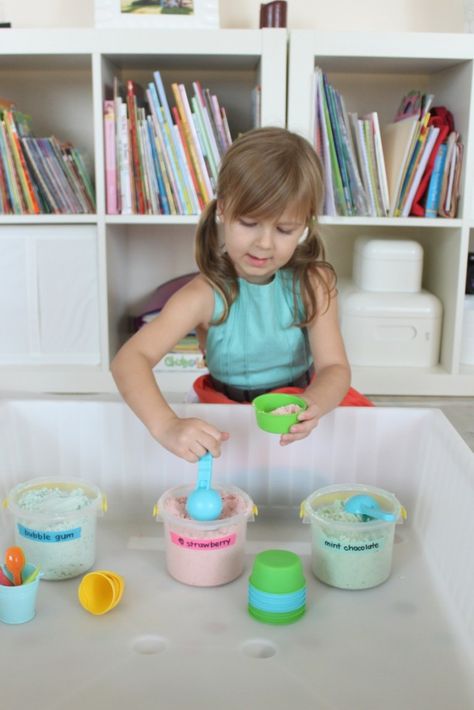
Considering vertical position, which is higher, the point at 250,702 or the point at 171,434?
the point at 171,434

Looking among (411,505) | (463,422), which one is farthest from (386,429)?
(463,422)

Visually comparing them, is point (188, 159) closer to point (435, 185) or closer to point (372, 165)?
point (372, 165)

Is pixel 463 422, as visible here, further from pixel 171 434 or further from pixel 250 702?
pixel 250 702

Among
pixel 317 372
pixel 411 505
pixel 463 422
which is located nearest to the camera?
pixel 411 505

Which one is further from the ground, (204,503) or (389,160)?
(389,160)

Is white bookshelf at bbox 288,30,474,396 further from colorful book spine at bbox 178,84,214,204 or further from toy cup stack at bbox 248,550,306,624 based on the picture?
toy cup stack at bbox 248,550,306,624

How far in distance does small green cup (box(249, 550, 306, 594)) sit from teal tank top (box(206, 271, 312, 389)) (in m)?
0.51

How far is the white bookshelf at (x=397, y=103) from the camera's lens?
69.8 inches

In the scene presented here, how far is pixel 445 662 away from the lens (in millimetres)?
620

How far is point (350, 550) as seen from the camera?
719 mm

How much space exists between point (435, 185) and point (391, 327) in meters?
0.36

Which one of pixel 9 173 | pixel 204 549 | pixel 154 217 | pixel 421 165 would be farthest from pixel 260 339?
pixel 9 173

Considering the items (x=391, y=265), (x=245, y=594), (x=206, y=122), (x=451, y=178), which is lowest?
(x=245, y=594)

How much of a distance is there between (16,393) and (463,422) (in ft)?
3.42
